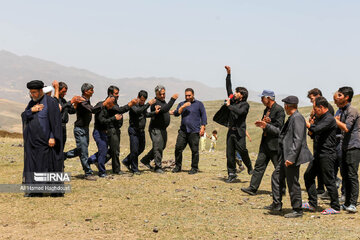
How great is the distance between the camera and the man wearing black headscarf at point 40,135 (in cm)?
959

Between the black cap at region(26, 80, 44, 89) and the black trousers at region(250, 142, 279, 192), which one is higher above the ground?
the black cap at region(26, 80, 44, 89)

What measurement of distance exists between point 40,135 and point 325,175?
21.6ft

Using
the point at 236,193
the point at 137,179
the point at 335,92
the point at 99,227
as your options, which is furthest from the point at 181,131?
the point at 99,227

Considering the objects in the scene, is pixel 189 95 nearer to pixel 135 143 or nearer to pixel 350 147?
pixel 135 143

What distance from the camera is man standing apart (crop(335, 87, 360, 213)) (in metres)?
9.26

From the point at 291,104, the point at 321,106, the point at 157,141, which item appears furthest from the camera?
the point at 157,141

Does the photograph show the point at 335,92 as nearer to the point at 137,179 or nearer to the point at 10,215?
the point at 137,179

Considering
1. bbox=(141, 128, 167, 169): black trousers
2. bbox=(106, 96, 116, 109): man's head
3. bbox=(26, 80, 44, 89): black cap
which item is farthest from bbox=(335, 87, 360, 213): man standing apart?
bbox=(26, 80, 44, 89): black cap

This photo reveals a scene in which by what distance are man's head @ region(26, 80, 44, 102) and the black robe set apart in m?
0.16

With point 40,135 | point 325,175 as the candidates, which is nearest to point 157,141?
point 40,135

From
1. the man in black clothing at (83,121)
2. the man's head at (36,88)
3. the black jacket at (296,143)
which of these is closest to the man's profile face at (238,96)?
the black jacket at (296,143)

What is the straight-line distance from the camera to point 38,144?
31.6 ft

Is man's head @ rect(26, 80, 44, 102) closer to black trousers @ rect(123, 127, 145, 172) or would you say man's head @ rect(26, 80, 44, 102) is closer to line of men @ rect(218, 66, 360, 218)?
black trousers @ rect(123, 127, 145, 172)

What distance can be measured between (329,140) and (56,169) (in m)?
6.32
